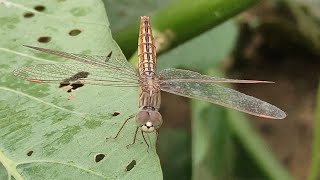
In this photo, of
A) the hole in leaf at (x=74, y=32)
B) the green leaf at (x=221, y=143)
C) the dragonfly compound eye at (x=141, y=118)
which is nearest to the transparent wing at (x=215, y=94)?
the dragonfly compound eye at (x=141, y=118)

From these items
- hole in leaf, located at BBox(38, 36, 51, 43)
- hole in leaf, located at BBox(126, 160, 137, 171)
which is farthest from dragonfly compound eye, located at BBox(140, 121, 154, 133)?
hole in leaf, located at BBox(38, 36, 51, 43)

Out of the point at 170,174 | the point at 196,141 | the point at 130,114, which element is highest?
the point at 130,114

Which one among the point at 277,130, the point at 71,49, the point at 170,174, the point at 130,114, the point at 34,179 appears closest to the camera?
the point at 34,179

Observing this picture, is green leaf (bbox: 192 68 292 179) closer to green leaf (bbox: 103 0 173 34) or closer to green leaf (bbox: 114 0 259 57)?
green leaf (bbox: 103 0 173 34)

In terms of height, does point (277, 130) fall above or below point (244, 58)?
below

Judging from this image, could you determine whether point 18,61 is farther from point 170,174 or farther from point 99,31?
point 170,174

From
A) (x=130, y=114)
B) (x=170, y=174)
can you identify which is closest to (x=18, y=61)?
(x=130, y=114)

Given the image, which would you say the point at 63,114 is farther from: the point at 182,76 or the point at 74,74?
the point at 182,76
